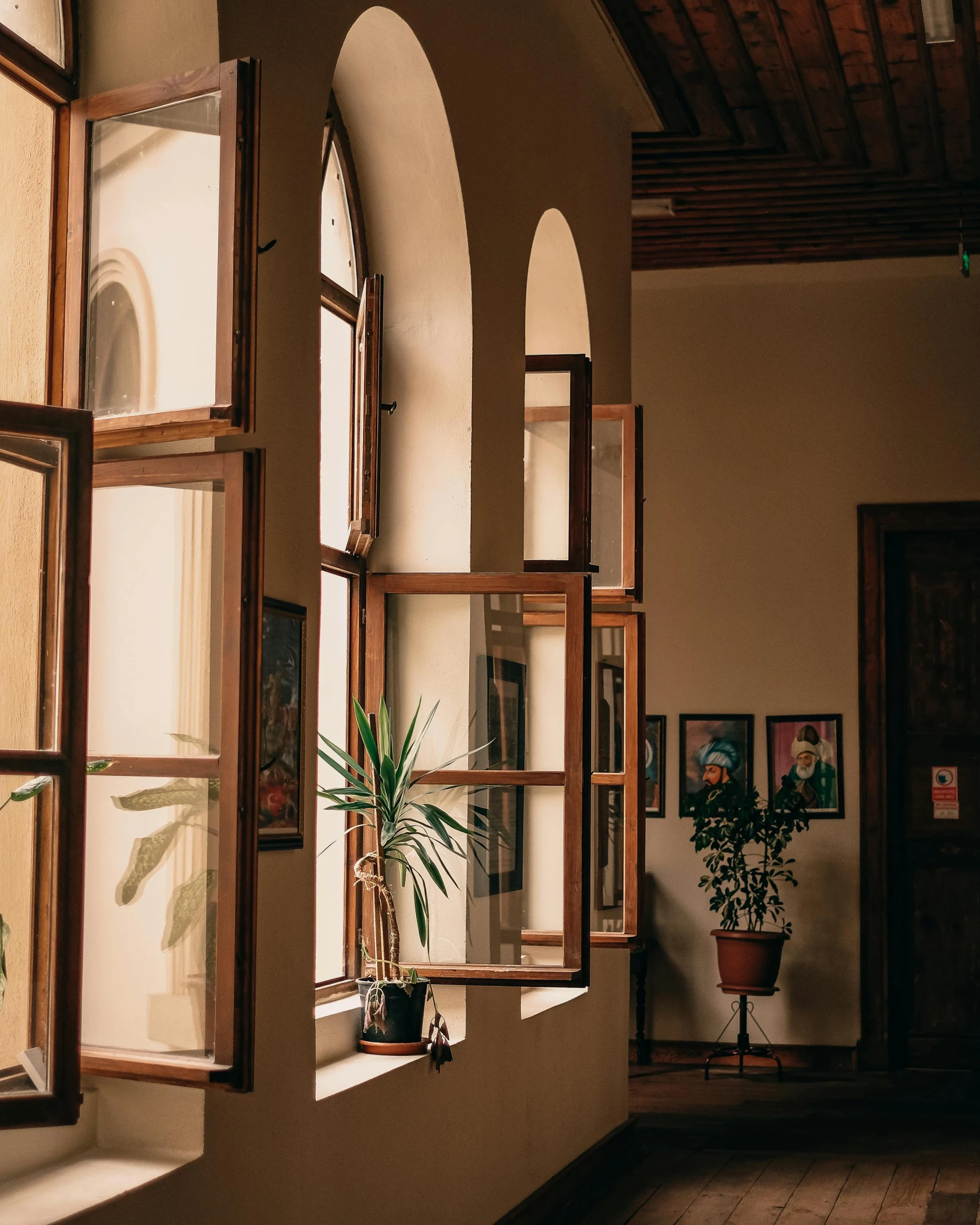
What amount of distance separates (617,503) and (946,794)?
3.64 meters

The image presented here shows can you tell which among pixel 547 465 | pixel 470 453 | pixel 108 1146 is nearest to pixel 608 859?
pixel 547 465

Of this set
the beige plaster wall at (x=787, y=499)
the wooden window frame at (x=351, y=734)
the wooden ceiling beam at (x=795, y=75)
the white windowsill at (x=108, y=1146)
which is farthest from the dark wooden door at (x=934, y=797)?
the white windowsill at (x=108, y=1146)

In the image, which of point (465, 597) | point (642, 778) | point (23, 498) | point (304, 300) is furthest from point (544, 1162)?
point (23, 498)

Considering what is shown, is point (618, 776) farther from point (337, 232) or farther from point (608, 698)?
point (337, 232)

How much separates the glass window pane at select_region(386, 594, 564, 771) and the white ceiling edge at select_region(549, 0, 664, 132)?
2.38 m

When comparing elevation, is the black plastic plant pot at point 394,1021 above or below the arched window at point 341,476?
below

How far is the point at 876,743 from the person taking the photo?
862 centimetres

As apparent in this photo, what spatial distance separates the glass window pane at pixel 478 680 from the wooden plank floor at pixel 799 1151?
1.82 m

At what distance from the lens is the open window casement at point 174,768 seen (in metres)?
2.88

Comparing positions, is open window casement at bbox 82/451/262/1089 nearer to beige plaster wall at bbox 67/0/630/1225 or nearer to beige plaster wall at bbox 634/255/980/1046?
beige plaster wall at bbox 67/0/630/1225

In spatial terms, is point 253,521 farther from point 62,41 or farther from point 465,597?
point 465,597

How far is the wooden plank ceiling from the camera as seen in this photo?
19.8 ft

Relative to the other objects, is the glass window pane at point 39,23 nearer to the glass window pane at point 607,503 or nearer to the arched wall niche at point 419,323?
the arched wall niche at point 419,323

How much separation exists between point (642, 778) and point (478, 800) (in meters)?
1.48
